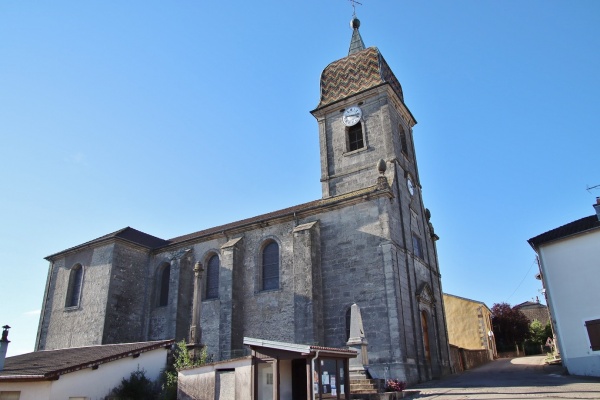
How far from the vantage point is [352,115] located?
74.3ft

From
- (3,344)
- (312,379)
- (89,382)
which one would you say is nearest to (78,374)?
(89,382)

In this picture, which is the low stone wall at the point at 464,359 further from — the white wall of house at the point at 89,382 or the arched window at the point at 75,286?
the arched window at the point at 75,286

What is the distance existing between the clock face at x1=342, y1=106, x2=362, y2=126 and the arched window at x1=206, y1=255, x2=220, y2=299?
31.0ft

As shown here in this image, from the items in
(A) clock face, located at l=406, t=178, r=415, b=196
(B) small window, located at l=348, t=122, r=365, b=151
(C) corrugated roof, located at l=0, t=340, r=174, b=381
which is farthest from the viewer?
(B) small window, located at l=348, t=122, r=365, b=151

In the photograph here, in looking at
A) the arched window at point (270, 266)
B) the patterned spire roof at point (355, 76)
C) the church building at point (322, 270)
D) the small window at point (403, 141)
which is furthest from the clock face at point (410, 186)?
the arched window at point (270, 266)

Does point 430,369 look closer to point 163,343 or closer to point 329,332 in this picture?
point 329,332

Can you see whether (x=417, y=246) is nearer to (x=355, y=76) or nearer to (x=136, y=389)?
(x=355, y=76)

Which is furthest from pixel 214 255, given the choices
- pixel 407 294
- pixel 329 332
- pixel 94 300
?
pixel 407 294

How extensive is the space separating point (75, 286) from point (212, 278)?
8179 millimetres

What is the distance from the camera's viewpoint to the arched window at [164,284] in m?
23.6

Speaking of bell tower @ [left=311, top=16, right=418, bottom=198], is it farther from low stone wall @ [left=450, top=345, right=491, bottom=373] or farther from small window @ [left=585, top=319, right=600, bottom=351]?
small window @ [left=585, top=319, right=600, bottom=351]

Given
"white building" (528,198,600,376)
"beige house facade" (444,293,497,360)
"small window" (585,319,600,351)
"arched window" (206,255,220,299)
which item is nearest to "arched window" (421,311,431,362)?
"white building" (528,198,600,376)

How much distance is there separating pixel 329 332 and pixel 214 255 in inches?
304

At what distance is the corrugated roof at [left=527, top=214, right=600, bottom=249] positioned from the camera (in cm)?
1758
